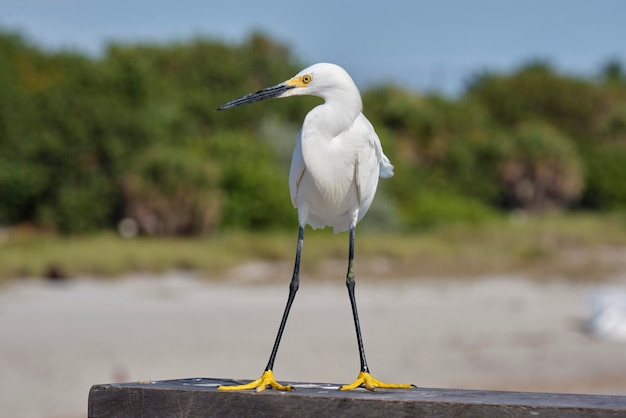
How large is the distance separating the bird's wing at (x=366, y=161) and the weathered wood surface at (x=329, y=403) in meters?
0.78

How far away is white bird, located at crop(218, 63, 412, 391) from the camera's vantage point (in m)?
4.02

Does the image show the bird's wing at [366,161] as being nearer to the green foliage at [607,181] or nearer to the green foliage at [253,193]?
the green foliage at [253,193]

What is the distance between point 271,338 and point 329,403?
10.3 meters

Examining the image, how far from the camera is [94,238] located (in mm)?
18125

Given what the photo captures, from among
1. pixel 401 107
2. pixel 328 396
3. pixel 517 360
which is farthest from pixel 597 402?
pixel 401 107

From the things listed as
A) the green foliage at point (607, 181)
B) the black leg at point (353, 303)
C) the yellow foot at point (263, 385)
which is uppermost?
the green foliage at point (607, 181)

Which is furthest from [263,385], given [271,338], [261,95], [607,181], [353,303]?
[607,181]

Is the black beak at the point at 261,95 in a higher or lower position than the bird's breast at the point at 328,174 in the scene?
higher

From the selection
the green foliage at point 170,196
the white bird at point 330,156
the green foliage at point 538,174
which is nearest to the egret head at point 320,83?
the white bird at point 330,156

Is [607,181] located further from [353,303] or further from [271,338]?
[353,303]

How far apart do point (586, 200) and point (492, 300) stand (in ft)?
53.1

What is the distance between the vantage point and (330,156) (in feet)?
13.4

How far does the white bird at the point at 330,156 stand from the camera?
4.02 m

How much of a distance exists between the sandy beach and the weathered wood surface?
7035mm
